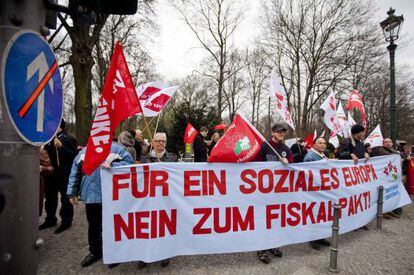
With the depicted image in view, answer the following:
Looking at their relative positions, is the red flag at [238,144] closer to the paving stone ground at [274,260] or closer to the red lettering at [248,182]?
the red lettering at [248,182]

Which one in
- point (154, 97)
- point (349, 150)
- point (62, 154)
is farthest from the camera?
point (154, 97)

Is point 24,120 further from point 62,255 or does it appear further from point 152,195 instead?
point 62,255

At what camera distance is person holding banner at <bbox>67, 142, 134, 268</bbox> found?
359 centimetres

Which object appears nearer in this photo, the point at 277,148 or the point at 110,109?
the point at 110,109

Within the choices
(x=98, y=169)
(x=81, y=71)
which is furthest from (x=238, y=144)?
(x=81, y=71)

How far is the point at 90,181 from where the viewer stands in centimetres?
360

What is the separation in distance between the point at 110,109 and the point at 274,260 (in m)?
3.15

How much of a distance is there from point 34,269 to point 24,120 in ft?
3.06

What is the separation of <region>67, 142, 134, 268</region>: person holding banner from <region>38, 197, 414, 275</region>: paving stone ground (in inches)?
8.5

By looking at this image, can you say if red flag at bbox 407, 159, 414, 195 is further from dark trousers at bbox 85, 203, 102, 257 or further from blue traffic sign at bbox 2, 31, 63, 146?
blue traffic sign at bbox 2, 31, 63, 146

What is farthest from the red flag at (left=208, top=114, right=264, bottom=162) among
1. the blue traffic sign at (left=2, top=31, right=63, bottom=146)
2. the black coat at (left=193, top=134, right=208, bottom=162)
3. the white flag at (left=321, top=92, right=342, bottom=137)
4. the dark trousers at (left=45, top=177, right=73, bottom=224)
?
the black coat at (left=193, top=134, right=208, bottom=162)

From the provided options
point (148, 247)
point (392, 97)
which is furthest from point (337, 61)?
point (148, 247)

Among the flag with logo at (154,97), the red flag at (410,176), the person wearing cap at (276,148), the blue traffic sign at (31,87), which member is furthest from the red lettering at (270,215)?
the red flag at (410,176)

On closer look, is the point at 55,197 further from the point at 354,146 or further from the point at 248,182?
the point at 354,146
